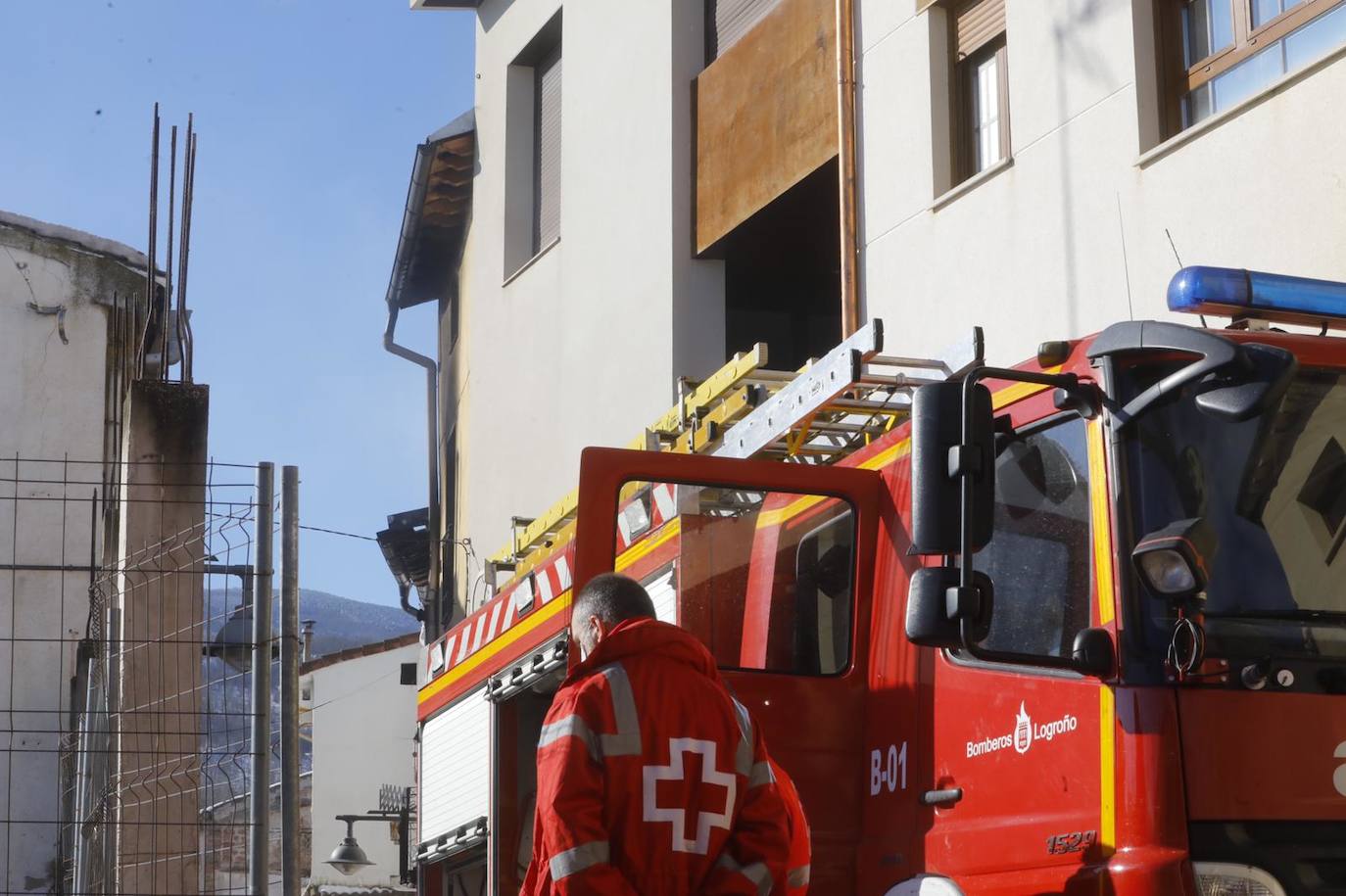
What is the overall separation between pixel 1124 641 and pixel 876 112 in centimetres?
751

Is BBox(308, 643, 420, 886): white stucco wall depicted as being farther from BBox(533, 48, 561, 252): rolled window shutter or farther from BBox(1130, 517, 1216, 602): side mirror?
BBox(1130, 517, 1216, 602): side mirror

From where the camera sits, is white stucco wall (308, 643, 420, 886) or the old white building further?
white stucco wall (308, 643, 420, 886)

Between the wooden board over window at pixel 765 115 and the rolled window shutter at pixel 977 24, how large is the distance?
121 cm

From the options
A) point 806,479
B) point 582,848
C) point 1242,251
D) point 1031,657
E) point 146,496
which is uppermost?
point 1242,251

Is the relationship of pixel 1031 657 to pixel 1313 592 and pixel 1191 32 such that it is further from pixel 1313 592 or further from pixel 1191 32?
pixel 1191 32

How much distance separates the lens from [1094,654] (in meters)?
4.04

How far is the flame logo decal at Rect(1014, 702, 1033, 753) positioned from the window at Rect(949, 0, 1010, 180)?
20.6ft

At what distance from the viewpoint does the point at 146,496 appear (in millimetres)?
7887

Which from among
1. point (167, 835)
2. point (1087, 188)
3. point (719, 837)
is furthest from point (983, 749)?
point (1087, 188)

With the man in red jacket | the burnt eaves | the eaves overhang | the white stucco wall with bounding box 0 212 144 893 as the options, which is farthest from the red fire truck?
the burnt eaves

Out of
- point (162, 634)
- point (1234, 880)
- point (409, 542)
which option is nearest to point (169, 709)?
point (162, 634)

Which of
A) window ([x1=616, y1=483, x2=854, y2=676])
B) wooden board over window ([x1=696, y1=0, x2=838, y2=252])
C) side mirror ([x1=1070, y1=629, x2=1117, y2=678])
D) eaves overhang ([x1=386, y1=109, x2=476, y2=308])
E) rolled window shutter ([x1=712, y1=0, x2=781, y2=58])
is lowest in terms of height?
side mirror ([x1=1070, y1=629, x2=1117, y2=678])

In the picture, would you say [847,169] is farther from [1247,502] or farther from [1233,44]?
[1247,502]

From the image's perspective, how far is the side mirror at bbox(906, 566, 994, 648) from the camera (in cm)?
412
